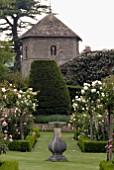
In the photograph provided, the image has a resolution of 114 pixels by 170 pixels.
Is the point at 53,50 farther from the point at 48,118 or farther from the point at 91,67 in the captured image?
the point at 48,118

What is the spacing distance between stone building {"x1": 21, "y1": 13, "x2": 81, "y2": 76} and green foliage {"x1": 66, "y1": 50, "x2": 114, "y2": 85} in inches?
265

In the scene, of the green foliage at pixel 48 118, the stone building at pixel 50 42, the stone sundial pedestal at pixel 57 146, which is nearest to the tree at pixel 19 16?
the stone building at pixel 50 42

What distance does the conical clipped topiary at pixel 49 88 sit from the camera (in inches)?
1649

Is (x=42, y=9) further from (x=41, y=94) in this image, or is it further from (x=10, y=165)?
(x=10, y=165)

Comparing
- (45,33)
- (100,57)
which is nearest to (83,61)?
(100,57)

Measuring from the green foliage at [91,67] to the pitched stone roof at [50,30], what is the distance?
266 inches

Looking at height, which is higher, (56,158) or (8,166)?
(8,166)

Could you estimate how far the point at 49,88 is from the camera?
42.3 m

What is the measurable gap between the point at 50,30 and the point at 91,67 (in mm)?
8785

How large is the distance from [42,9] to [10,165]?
52.2m

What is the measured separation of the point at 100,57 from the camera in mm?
53906

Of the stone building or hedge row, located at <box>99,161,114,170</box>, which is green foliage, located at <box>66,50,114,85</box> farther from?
hedge row, located at <box>99,161,114,170</box>

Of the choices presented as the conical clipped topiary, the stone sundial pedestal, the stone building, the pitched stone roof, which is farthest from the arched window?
the stone sundial pedestal

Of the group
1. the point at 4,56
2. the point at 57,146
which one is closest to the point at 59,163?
the point at 57,146
